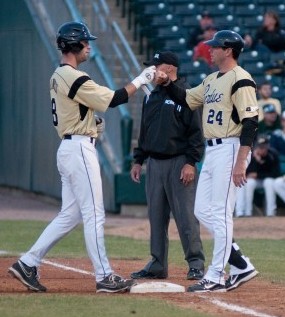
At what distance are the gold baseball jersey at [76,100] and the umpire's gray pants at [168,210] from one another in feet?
4.28

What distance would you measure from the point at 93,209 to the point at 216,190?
0.90m

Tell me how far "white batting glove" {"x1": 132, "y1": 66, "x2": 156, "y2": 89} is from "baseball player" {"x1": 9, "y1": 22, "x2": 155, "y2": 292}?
10mm

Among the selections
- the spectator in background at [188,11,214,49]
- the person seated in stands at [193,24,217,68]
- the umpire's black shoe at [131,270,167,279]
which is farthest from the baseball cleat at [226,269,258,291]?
the spectator in background at [188,11,214,49]

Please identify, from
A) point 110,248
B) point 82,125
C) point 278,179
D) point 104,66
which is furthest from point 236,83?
point 104,66

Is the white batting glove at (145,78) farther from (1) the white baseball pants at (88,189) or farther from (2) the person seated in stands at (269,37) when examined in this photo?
(2) the person seated in stands at (269,37)

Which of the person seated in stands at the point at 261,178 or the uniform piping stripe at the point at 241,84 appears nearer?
the uniform piping stripe at the point at 241,84

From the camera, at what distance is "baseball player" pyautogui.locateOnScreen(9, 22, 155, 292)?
810 cm

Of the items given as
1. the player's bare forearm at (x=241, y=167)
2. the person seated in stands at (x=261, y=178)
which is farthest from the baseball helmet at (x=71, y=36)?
the person seated in stands at (x=261, y=178)

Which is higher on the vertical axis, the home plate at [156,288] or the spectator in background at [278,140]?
the spectator in background at [278,140]

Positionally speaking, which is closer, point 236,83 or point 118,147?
point 236,83

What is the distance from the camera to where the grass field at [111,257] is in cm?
720

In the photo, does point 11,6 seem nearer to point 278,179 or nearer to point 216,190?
point 278,179

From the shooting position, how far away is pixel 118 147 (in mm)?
17312

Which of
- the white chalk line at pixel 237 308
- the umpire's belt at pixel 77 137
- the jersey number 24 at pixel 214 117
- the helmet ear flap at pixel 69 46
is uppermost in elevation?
the helmet ear flap at pixel 69 46
